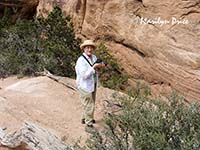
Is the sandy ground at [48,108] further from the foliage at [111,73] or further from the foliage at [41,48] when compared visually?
the foliage at [41,48]

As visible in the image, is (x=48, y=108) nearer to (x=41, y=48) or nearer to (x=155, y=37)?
(x=155, y=37)

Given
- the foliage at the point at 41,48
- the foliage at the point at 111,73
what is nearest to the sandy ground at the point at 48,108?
the foliage at the point at 111,73

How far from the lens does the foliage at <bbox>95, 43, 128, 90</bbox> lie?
11897 millimetres

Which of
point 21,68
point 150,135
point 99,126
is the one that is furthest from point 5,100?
point 150,135

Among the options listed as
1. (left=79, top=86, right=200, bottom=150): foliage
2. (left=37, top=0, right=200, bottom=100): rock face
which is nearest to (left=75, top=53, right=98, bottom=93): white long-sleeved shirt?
(left=79, top=86, right=200, bottom=150): foliage

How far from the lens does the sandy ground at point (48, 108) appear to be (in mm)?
7965

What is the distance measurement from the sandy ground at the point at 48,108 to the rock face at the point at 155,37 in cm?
164

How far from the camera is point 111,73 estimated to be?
12523 mm

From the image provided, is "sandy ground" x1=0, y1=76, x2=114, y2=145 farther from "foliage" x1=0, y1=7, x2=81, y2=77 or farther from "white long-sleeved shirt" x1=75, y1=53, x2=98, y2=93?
"foliage" x1=0, y1=7, x2=81, y2=77

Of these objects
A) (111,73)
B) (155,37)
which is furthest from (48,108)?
(155,37)

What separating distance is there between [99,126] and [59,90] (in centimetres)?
239

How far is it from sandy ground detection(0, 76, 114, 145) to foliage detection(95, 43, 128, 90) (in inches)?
43.6

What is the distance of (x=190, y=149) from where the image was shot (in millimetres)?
4777

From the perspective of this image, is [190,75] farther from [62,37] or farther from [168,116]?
[168,116]
